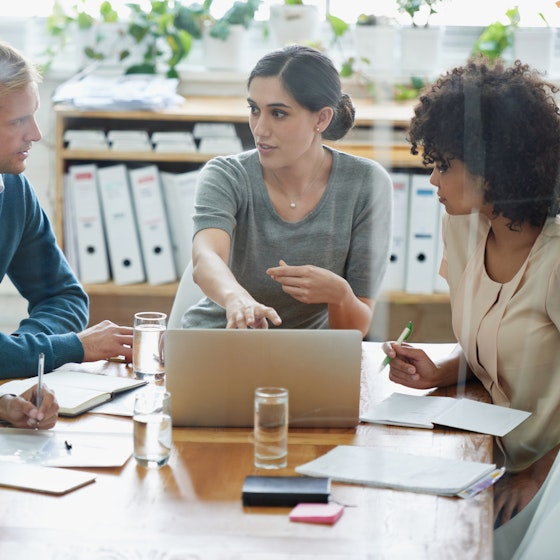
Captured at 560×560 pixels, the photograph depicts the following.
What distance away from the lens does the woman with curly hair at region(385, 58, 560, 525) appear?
1489mm

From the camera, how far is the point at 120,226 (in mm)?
2738

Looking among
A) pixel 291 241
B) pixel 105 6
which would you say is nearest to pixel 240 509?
pixel 291 241

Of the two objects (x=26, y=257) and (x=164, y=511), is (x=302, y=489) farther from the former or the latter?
(x=26, y=257)

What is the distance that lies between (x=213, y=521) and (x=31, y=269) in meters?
0.97

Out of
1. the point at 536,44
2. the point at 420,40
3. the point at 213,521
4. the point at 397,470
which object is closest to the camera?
A: the point at 213,521

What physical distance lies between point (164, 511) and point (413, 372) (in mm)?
594

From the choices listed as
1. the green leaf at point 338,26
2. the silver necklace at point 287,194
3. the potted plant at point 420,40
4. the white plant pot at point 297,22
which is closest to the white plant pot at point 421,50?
the potted plant at point 420,40

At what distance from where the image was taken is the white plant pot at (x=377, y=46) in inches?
87.3

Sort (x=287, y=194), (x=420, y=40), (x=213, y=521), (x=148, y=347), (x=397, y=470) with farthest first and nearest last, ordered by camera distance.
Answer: (x=420, y=40)
(x=287, y=194)
(x=148, y=347)
(x=397, y=470)
(x=213, y=521)

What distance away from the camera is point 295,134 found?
73.1 inches

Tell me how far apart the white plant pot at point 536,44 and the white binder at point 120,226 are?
1324 millimetres

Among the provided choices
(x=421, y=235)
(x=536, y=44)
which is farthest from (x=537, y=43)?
(x=421, y=235)

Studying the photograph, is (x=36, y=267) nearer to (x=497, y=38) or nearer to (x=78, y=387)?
(x=78, y=387)

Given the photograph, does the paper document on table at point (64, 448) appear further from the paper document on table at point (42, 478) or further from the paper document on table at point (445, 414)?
the paper document on table at point (445, 414)
